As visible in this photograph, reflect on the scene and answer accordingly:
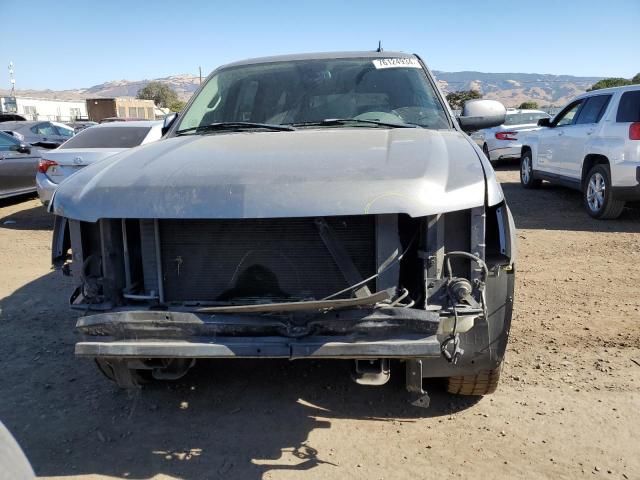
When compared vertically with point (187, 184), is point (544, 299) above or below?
below

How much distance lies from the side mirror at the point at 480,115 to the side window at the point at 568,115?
5.71m

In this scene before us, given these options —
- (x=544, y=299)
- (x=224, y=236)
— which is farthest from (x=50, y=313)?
(x=544, y=299)

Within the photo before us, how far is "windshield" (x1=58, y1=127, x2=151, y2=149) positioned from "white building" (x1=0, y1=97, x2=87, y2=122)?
38235 mm

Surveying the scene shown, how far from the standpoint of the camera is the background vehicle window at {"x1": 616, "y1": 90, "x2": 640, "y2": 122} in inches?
299

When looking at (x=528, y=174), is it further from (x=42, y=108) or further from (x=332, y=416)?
(x=42, y=108)

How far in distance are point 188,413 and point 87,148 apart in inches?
243

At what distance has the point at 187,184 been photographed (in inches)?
104

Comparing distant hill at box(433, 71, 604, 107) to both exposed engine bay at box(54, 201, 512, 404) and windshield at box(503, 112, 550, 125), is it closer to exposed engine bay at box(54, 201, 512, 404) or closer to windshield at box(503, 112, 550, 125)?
windshield at box(503, 112, 550, 125)

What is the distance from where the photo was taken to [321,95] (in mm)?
4047

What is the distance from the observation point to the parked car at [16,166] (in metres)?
10.2

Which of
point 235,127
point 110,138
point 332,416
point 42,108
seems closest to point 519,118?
point 110,138

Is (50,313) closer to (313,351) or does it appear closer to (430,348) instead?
(313,351)

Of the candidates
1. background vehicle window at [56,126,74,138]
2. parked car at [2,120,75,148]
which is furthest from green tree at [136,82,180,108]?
parked car at [2,120,75,148]

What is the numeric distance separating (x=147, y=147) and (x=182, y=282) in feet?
3.40
